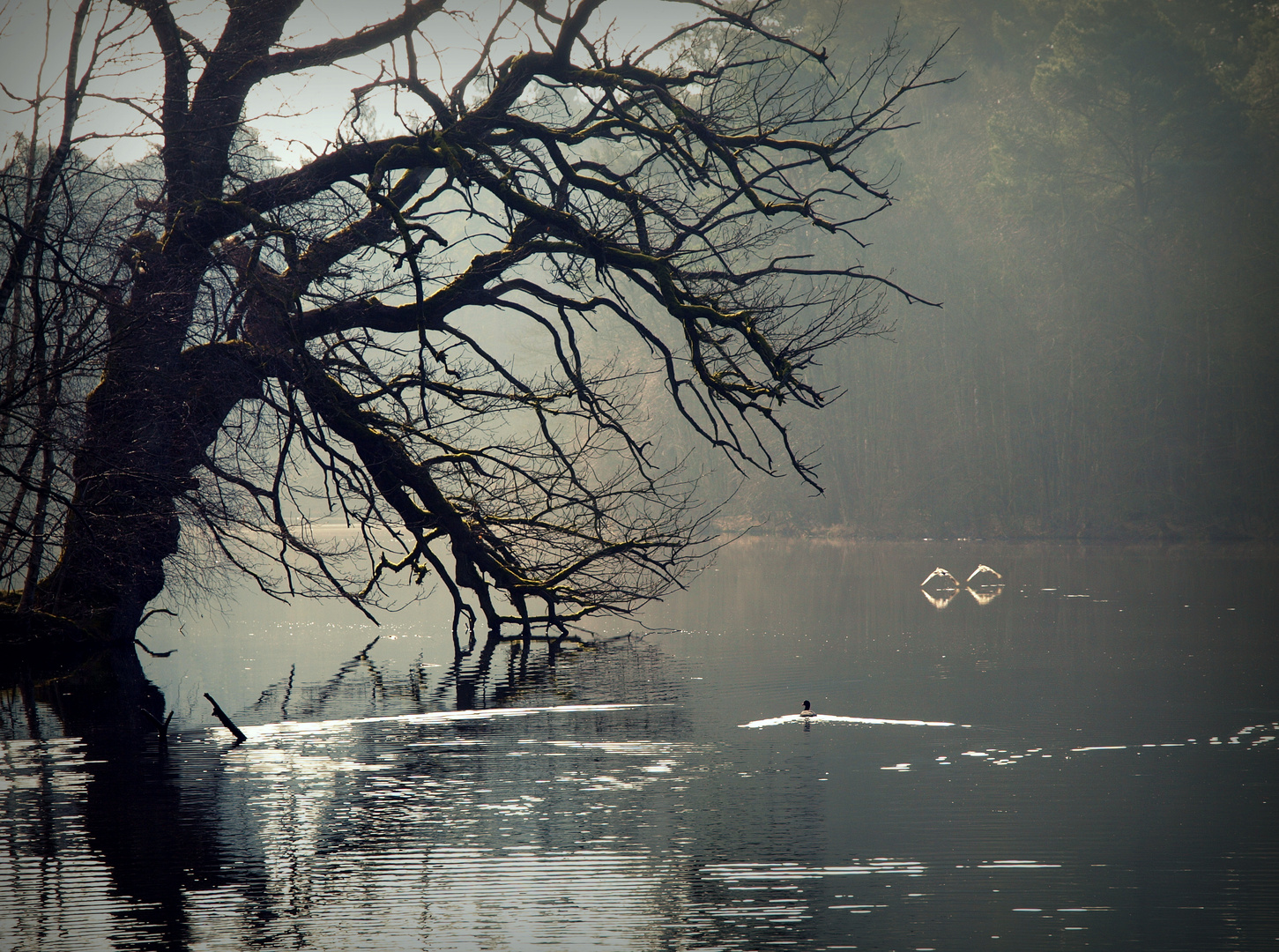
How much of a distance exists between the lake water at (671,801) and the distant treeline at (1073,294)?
855 inches

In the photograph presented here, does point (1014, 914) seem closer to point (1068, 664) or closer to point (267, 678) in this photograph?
point (1068, 664)

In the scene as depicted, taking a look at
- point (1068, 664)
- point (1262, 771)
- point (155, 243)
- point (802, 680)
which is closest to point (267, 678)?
point (155, 243)

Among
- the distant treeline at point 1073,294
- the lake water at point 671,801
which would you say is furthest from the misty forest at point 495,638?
the distant treeline at point 1073,294

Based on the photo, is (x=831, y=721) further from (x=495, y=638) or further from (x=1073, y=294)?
(x=1073, y=294)

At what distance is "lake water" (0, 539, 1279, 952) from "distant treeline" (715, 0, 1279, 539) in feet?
71.2

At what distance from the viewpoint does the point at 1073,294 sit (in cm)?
3612

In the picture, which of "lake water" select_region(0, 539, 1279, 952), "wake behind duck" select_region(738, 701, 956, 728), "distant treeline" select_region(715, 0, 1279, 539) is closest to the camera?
"lake water" select_region(0, 539, 1279, 952)

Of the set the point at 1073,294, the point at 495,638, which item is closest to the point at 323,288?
the point at 495,638

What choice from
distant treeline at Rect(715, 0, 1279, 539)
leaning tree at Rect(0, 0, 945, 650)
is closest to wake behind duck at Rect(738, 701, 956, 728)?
leaning tree at Rect(0, 0, 945, 650)

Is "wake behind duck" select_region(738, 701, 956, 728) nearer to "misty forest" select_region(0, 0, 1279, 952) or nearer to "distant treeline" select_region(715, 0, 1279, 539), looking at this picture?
"misty forest" select_region(0, 0, 1279, 952)

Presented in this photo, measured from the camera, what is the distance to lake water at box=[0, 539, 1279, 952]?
5.52 meters

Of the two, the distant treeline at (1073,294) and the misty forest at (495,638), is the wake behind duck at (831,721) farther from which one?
the distant treeline at (1073,294)

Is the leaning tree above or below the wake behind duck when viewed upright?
above

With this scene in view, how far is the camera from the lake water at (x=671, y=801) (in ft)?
18.1
